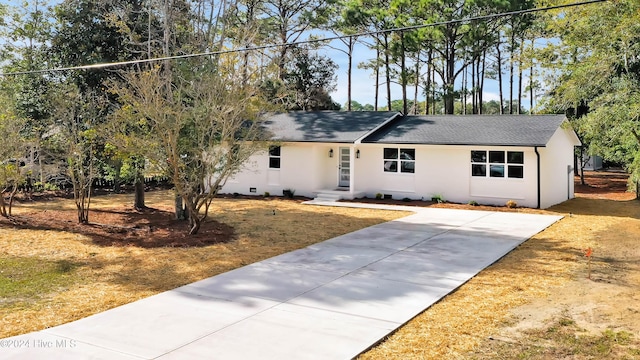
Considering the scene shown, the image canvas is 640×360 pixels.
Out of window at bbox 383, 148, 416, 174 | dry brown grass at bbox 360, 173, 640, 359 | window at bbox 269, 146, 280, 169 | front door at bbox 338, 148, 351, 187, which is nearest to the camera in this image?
dry brown grass at bbox 360, 173, 640, 359

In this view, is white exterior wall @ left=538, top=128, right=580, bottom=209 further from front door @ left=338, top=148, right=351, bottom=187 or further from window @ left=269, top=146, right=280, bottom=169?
window @ left=269, top=146, right=280, bottom=169

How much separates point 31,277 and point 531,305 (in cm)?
796

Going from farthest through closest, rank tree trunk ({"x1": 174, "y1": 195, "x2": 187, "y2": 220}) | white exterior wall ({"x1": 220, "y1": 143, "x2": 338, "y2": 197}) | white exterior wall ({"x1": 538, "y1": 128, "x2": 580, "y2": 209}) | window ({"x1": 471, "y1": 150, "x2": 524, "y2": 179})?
white exterior wall ({"x1": 220, "y1": 143, "x2": 338, "y2": 197}) → window ({"x1": 471, "y1": 150, "x2": 524, "y2": 179}) → white exterior wall ({"x1": 538, "y1": 128, "x2": 580, "y2": 209}) → tree trunk ({"x1": 174, "y1": 195, "x2": 187, "y2": 220})

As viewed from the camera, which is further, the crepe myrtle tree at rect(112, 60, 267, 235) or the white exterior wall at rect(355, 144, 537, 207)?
the white exterior wall at rect(355, 144, 537, 207)

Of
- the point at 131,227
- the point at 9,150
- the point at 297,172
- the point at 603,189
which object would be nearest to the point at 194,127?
the point at 131,227

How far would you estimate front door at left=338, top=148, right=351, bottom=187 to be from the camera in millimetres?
20859

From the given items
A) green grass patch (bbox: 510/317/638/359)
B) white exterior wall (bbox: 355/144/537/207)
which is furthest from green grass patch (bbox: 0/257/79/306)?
white exterior wall (bbox: 355/144/537/207)

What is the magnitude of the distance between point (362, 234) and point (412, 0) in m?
22.3

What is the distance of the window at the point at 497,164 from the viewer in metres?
17.3

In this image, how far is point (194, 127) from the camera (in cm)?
1171

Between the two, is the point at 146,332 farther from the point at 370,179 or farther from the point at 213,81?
the point at 370,179

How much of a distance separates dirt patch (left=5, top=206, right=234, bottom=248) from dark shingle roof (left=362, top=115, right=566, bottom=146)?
29.4 feet

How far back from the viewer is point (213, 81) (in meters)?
11.4

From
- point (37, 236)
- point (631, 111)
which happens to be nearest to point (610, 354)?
point (631, 111)
